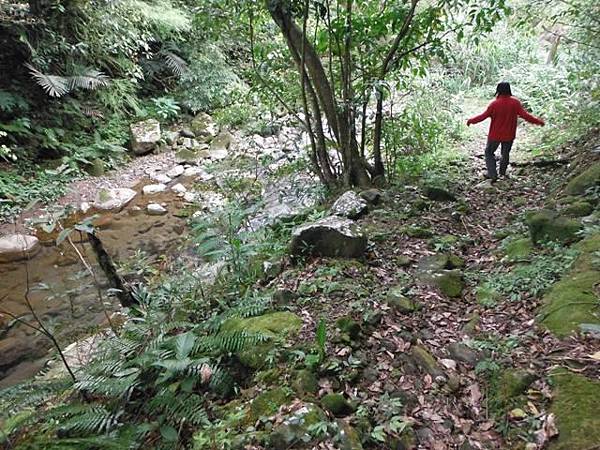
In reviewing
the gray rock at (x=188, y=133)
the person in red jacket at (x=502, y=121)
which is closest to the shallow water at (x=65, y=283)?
the gray rock at (x=188, y=133)

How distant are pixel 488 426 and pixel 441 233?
7.63 ft

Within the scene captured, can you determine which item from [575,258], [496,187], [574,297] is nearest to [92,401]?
[574,297]

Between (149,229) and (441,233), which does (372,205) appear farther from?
(149,229)

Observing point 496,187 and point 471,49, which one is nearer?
point 496,187

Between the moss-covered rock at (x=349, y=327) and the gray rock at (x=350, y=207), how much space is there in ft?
6.19

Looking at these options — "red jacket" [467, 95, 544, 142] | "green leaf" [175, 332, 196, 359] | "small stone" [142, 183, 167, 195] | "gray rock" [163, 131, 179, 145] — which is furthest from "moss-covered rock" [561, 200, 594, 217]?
"gray rock" [163, 131, 179, 145]

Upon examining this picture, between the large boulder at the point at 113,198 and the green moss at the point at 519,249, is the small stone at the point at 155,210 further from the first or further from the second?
the green moss at the point at 519,249

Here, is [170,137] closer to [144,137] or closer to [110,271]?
[144,137]

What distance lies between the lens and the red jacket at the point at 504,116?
223 inches

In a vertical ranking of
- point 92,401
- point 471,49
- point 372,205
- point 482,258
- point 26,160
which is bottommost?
point 92,401

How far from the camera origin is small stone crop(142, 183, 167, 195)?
8.77m

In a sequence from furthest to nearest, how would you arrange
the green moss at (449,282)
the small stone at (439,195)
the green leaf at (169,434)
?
the small stone at (439,195), the green moss at (449,282), the green leaf at (169,434)

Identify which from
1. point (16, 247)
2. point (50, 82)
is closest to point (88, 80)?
point (50, 82)

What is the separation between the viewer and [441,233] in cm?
409
